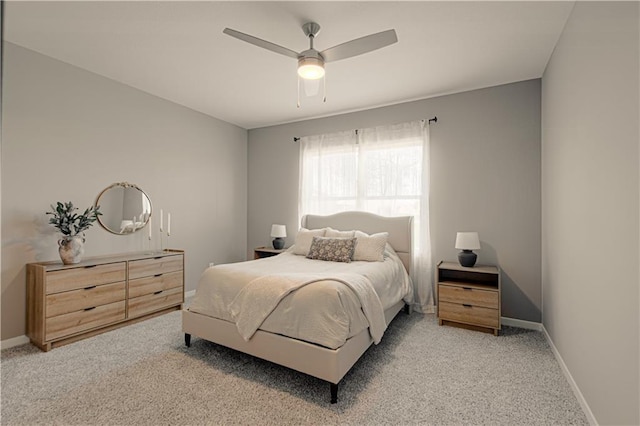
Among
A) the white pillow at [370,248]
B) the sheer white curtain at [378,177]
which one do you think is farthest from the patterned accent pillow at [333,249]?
the sheer white curtain at [378,177]

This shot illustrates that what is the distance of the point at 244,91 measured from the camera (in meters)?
4.15

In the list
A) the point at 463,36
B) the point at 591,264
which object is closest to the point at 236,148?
the point at 463,36

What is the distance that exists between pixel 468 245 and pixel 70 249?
13.0 ft

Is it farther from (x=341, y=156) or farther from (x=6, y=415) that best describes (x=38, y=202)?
(x=341, y=156)

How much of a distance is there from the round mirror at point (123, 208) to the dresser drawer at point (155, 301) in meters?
0.82

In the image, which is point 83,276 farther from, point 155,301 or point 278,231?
point 278,231

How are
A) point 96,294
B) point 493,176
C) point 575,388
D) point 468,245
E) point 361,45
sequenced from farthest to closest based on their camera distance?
point 493,176 < point 468,245 < point 96,294 < point 361,45 < point 575,388

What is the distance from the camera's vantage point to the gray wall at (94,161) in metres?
3.09

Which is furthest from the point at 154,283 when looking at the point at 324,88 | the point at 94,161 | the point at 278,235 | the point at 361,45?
the point at 361,45

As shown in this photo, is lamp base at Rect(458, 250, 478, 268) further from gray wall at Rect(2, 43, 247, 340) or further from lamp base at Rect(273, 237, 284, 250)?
gray wall at Rect(2, 43, 247, 340)

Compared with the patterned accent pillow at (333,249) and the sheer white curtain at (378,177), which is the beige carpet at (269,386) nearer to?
the patterned accent pillow at (333,249)

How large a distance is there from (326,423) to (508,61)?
3.54 m

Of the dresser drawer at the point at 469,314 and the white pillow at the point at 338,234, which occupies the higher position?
the white pillow at the point at 338,234

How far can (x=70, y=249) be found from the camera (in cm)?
319
